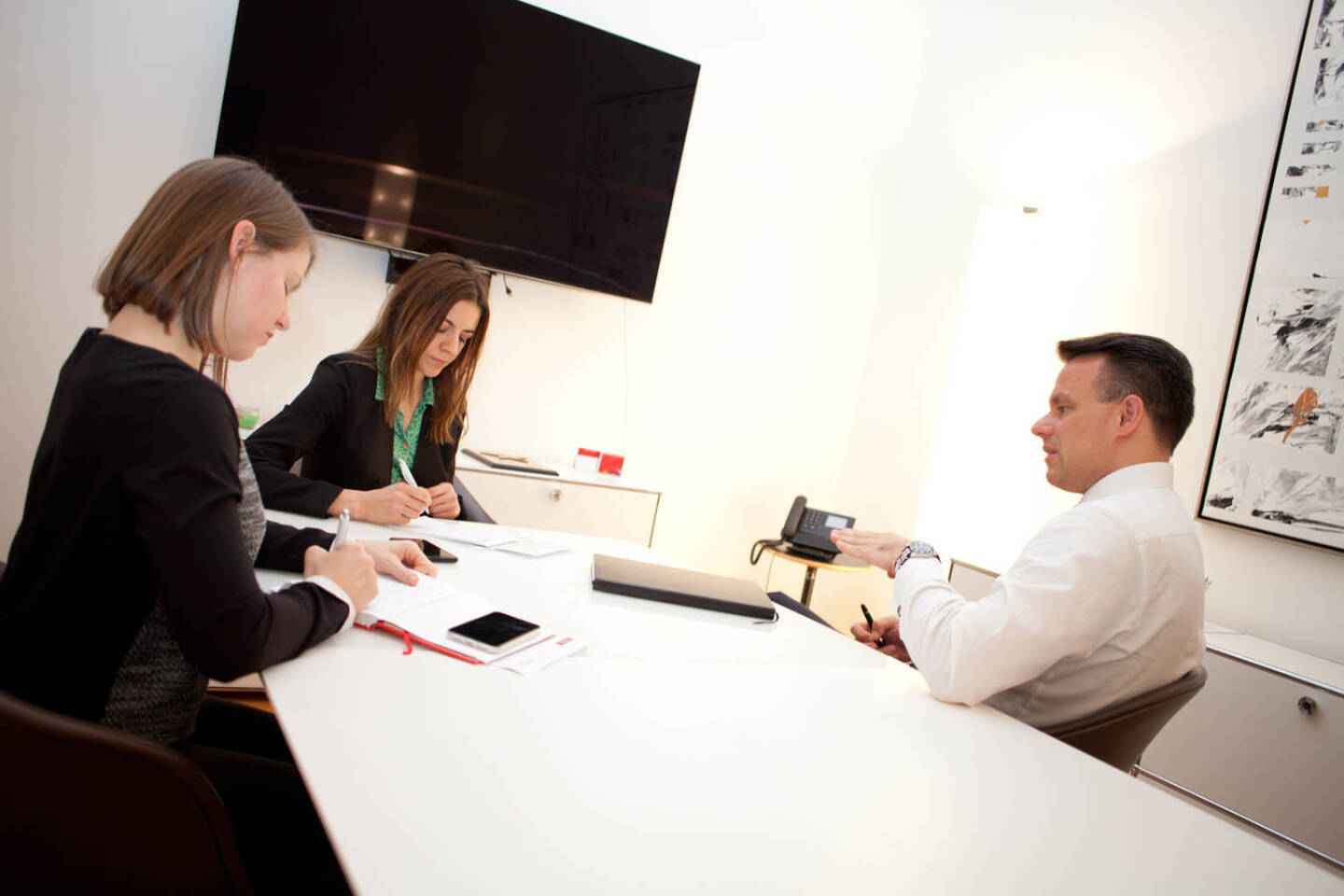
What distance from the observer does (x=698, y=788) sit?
2.97ft

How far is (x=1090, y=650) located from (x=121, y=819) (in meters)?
1.41

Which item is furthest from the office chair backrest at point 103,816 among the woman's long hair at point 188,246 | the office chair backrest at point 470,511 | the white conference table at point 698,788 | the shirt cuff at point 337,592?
the office chair backrest at point 470,511

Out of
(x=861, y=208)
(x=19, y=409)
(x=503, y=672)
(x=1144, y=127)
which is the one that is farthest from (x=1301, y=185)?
(x=19, y=409)

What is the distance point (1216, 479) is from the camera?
276 cm

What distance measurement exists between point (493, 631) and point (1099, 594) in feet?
3.25

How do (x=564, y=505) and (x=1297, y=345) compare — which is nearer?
(x=1297, y=345)

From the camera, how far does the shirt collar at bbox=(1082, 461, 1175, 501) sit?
160 cm

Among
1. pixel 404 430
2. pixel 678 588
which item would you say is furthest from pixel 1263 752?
pixel 404 430

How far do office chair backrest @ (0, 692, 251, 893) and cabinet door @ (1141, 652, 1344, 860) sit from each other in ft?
7.82

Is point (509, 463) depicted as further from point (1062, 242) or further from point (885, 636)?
point (1062, 242)

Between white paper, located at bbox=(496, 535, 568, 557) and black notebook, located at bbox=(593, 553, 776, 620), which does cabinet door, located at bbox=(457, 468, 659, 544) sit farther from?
black notebook, located at bbox=(593, 553, 776, 620)

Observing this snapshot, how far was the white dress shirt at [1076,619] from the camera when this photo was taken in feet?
Result: 4.44

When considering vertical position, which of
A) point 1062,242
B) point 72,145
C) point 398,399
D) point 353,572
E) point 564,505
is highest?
point 1062,242

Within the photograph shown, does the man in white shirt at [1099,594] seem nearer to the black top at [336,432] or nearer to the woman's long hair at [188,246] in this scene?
the woman's long hair at [188,246]
